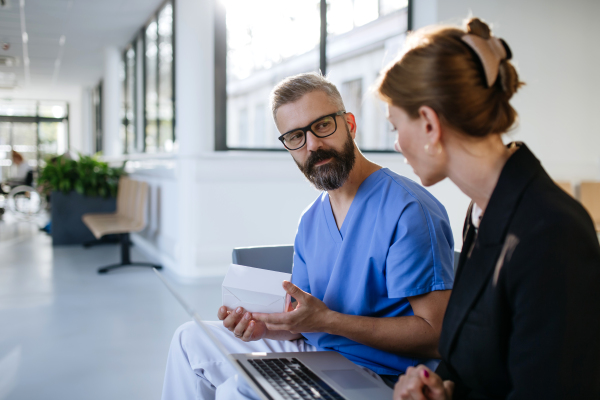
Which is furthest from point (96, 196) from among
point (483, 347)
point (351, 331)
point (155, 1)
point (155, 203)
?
point (483, 347)

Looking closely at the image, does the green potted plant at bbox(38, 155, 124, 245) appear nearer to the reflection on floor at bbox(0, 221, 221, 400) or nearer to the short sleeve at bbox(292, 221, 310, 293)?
the reflection on floor at bbox(0, 221, 221, 400)

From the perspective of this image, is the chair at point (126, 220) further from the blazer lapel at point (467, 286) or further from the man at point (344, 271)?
the blazer lapel at point (467, 286)

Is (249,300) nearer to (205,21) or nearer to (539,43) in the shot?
(205,21)

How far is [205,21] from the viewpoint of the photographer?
4.35 m

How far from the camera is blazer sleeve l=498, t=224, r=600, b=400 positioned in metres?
0.67

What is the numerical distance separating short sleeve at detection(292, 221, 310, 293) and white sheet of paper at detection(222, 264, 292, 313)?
0.28m

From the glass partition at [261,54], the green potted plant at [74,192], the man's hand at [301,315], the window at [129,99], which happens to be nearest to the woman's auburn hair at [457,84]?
the man's hand at [301,315]

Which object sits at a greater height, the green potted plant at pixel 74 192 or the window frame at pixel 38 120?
the window frame at pixel 38 120

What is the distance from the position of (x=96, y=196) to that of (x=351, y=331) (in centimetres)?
593

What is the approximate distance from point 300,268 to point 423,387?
69 centimetres

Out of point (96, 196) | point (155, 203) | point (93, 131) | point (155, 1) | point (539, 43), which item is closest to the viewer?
point (539, 43)

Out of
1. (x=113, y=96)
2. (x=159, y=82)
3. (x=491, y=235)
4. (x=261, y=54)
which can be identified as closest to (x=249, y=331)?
(x=491, y=235)

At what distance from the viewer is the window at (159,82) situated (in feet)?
18.9

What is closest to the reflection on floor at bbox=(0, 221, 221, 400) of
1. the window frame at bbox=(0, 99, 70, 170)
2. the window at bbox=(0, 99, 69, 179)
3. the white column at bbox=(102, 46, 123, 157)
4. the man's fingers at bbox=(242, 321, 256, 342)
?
the man's fingers at bbox=(242, 321, 256, 342)
